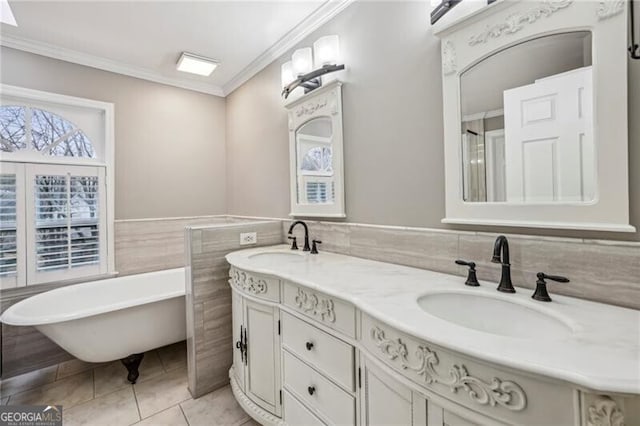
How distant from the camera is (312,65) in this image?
1.99m

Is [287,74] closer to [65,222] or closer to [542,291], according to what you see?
[542,291]

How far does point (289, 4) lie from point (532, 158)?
1.78m

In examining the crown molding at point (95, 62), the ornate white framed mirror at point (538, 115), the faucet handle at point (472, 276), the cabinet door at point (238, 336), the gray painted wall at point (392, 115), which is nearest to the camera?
the ornate white framed mirror at point (538, 115)

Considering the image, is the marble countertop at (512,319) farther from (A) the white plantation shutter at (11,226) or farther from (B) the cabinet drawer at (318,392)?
(A) the white plantation shutter at (11,226)

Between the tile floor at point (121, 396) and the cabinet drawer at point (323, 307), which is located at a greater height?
the cabinet drawer at point (323, 307)

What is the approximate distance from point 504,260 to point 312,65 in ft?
5.65

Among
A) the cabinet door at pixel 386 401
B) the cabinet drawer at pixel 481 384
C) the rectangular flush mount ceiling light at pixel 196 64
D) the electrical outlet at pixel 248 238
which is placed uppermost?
the rectangular flush mount ceiling light at pixel 196 64

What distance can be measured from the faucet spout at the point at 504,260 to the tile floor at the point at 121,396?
158cm

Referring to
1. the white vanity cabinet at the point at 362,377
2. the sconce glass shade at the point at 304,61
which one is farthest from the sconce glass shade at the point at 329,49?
the white vanity cabinet at the point at 362,377

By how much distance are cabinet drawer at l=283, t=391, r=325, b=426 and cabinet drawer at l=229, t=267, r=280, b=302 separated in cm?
48

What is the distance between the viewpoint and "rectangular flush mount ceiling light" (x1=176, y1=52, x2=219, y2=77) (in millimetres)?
2486

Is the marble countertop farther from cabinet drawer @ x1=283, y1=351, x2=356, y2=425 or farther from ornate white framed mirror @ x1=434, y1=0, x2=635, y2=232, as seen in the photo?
cabinet drawer @ x1=283, y1=351, x2=356, y2=425

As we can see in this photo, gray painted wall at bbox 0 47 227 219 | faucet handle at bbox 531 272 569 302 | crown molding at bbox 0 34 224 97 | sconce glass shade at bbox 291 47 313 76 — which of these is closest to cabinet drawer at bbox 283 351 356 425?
faucet handle at bbox 531 272 569 302

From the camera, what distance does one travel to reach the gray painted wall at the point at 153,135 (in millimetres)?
2369
